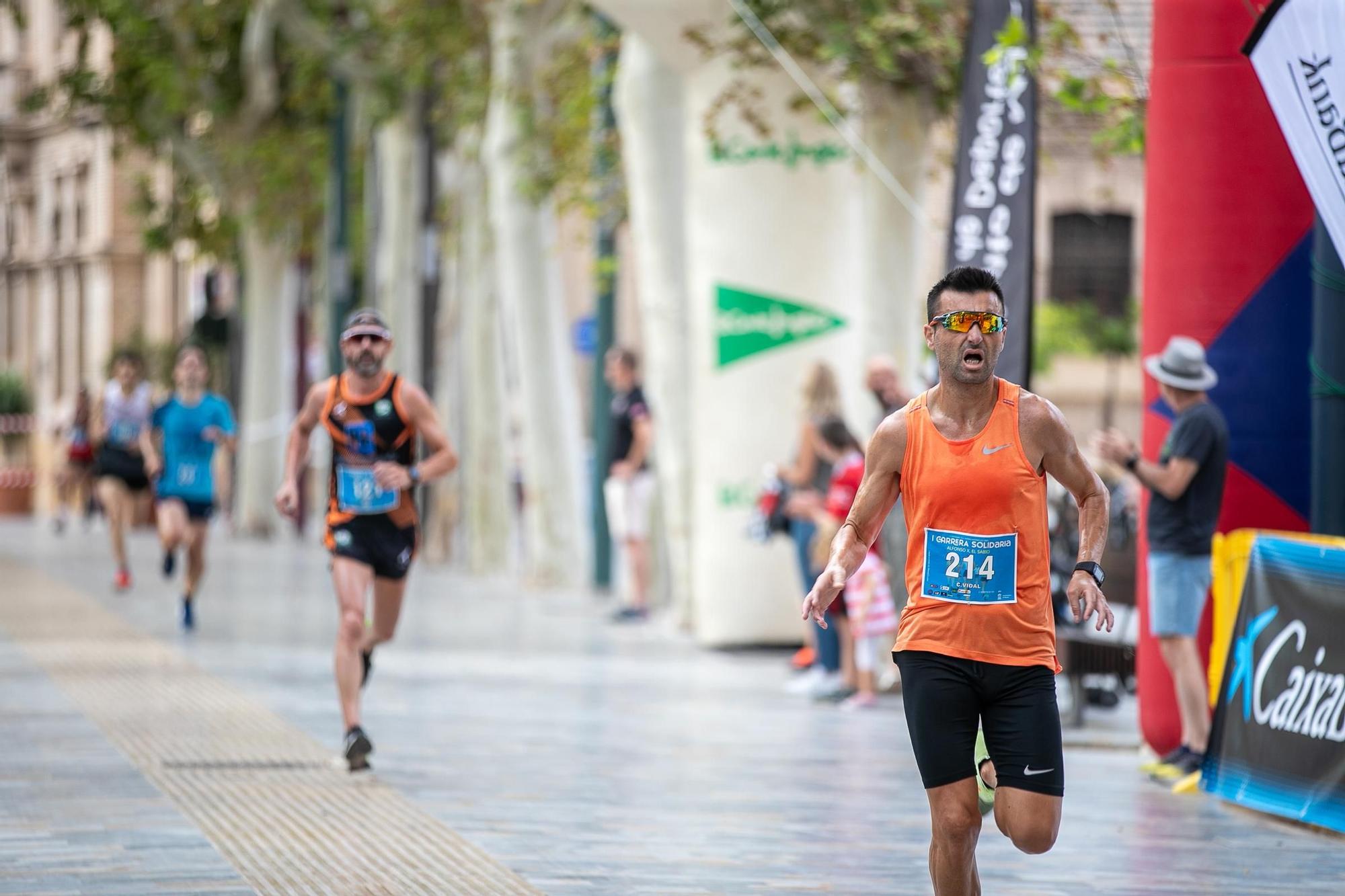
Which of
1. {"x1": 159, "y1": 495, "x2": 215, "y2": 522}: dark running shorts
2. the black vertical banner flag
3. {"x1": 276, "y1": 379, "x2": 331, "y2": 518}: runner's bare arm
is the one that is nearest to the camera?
{"x1": 276, "y1": 379, "x2": 331, "y2": 518}: runner's bare arm

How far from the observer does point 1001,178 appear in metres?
12.2

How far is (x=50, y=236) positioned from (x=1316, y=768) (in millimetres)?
57834

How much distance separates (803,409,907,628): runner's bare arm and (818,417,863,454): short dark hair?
7.43 meters

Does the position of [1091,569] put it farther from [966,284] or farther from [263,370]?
[263,370]

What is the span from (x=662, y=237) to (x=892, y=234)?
9.83ft

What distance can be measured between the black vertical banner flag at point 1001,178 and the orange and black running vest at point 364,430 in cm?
309

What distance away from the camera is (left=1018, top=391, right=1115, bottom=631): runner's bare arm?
21.0 feet

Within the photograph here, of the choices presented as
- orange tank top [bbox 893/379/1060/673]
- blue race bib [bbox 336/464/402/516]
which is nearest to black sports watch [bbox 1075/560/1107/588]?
orange tank top [bbox 893/379/1060/673]

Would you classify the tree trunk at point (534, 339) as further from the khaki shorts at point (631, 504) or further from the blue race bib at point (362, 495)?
the blue race bib at point (362, 495)

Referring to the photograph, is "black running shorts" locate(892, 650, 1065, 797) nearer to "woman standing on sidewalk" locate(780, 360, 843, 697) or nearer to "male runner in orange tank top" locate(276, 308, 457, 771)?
"male runner in orange tank top" locate(276, 308, 457, 771)

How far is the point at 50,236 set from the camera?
208 ft

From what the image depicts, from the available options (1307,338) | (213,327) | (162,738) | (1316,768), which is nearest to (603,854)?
(1316,768)

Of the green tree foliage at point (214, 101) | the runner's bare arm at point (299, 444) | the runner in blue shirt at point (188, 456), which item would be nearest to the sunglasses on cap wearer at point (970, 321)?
the runner's bare arm at point (299, 444)

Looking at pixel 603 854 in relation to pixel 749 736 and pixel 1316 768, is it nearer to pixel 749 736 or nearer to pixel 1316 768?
pixel 1316 768
